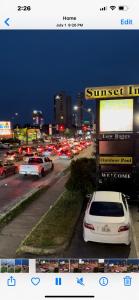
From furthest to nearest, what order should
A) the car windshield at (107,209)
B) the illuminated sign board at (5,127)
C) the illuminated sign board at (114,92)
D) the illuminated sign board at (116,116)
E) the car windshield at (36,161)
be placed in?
the illuminated sign board at (5,127) < the car windshield at (36,161) < the illuminated sign board at (116,116) < the illuminated sign board at (114,92) < the car windshield at (107,209)

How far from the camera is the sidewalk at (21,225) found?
10.3 m

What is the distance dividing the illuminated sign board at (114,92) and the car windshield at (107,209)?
7.25m

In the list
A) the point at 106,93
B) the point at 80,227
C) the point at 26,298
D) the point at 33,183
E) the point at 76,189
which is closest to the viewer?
the point at 26,298

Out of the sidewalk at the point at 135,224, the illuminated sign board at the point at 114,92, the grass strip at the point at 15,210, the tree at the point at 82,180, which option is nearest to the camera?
the sidewalk at the point at 135,224

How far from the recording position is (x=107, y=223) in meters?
10.1

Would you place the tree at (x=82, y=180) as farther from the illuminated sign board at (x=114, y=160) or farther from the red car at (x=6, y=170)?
the red car at (x=6, y=170)

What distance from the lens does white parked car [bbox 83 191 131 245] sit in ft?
32.5

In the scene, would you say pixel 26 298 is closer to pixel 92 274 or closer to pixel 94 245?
pixel 92 274

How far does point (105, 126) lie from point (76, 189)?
335cm

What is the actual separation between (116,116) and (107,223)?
924 cm
